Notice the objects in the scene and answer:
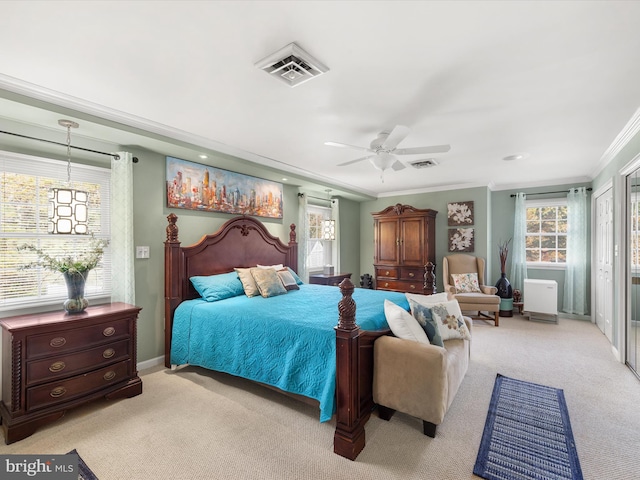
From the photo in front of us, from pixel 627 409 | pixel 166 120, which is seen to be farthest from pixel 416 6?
pixel 627 409

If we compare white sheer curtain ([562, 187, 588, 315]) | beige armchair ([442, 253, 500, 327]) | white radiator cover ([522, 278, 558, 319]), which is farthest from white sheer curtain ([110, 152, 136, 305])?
white sheer curtain ([562, 187, 588, 315])

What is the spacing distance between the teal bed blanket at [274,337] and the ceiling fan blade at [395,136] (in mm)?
1544

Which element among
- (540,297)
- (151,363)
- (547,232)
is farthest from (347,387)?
(547,232)

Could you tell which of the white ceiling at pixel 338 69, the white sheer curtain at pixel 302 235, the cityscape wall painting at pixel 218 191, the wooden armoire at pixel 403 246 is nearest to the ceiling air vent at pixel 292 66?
the white ceiling at pixel 338 69

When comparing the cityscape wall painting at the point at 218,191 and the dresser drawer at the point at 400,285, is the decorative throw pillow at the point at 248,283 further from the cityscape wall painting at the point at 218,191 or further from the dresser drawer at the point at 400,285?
the dresser drawer at the point at 400,285

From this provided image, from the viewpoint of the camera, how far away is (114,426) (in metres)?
2.31

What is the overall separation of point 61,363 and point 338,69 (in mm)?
2954

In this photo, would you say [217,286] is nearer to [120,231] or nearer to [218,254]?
[218,254]

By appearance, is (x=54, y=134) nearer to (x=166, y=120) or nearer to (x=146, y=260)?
(x=166, y=120)

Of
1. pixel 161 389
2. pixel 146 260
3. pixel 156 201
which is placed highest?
pixel 156 201

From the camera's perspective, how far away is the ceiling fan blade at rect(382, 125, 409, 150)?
8.28 ft

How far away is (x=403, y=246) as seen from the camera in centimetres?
614

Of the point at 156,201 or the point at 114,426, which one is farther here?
the point at 156,201

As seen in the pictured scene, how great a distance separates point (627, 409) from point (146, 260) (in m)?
4.65
